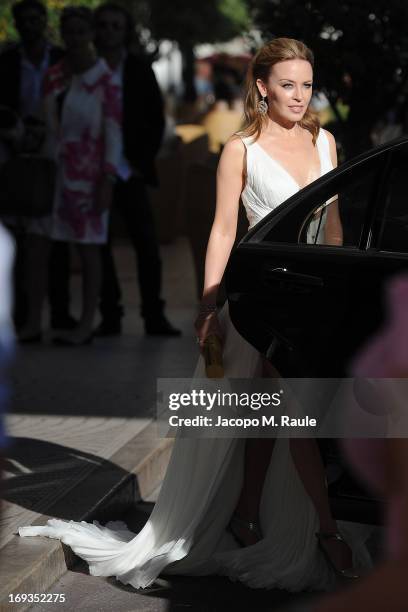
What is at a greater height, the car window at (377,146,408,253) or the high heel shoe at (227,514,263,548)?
the car window at (377,146,408,253)

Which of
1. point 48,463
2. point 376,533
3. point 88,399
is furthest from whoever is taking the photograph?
point 88,399

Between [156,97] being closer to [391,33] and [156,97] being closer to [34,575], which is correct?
[391,33]

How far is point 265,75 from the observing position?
4934 millimetres

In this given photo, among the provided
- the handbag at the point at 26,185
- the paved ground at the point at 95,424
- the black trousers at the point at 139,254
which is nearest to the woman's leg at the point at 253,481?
the paved ground at the point at 95,424

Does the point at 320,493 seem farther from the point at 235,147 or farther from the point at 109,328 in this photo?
the point at 109,328

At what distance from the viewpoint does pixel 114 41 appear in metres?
9.12

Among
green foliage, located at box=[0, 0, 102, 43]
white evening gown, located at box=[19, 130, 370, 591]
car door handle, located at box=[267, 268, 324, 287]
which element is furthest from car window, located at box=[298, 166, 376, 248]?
green foliage, located at box=[0, 0, 102, 43]

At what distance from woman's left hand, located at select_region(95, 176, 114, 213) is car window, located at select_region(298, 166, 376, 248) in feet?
14.9

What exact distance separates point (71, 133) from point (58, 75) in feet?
1.33

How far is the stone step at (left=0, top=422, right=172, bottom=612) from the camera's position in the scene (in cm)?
457

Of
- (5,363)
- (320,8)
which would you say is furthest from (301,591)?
(320,8)

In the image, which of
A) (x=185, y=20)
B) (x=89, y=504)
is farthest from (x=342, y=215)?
(x=185, y=20)

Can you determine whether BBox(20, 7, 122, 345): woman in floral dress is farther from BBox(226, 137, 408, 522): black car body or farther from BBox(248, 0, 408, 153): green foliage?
BBox(226, 137, 408, 522): black car body

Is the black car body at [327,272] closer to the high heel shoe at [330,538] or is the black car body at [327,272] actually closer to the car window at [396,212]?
the car window at [396,212]
